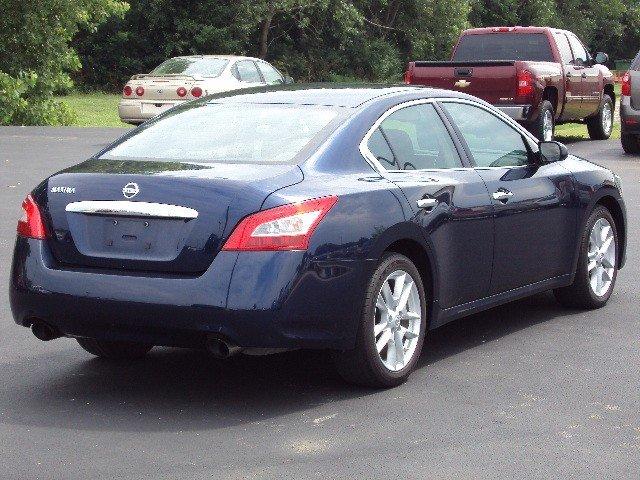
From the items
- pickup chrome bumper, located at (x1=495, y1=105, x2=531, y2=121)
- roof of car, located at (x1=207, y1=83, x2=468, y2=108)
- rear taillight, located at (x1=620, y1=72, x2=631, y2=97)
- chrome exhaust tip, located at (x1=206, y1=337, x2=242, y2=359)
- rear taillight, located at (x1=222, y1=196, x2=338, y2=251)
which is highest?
roof of car, located at (x1=207, y1=83, x2=468, y2=108)

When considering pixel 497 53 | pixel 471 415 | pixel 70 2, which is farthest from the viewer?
pixel 70 2

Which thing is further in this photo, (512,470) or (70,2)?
(70,2)

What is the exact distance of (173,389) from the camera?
655cm

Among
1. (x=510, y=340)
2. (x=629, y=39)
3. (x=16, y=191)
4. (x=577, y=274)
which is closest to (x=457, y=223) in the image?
(x=510, y=340)

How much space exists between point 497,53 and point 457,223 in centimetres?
1621

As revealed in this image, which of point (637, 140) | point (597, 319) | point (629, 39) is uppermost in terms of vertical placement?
point (597, 319)

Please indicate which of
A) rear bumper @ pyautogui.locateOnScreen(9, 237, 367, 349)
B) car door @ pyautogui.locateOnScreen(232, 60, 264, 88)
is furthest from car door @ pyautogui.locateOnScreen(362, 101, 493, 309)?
car door @ pyautogui.locateOnScreen(232, 60, 264, 88)

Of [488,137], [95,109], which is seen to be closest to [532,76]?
[488,137]

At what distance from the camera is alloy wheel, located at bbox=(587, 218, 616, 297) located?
8.58m

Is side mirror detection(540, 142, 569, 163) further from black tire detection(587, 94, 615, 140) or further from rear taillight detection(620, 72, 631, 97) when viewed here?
black tire detection(587, 94, 615, 140)

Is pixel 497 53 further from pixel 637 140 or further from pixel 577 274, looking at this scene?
pixel 577 274

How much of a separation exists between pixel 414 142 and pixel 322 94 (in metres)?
0.55

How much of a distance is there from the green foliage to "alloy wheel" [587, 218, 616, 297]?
2306 centimetres

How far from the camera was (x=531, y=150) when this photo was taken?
8.06 m
